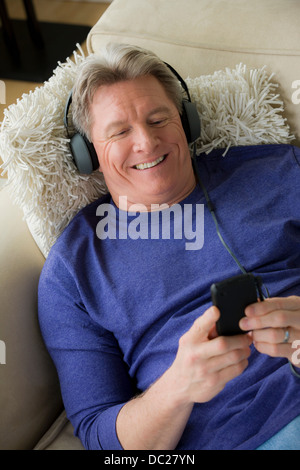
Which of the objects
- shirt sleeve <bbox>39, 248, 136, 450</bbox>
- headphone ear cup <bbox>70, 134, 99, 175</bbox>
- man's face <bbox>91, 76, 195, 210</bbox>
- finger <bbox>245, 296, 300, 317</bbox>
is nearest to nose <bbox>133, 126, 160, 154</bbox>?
man's face <bbox>91, 76, 195, 210</bbox>

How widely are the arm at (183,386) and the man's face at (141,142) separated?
457 millimetres

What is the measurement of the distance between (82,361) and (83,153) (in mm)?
457

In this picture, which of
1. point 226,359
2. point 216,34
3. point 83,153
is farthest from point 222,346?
point 216,34

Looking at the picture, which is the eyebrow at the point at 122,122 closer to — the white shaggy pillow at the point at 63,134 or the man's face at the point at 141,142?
the man's face at the point at 141,142

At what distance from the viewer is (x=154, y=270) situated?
123 cm

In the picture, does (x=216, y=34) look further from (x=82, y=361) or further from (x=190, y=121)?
(x=82, y=361)

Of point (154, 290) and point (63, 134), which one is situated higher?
point (63, 134)

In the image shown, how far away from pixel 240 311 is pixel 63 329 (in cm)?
46

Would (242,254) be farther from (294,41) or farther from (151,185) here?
(294,41)

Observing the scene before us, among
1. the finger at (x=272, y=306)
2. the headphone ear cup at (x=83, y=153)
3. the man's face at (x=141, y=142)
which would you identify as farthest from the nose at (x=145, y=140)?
the finger at (x=272, y=306)

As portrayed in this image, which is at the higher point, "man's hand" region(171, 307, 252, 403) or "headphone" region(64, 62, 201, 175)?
"headphone" region(64, 62, 201, 175)

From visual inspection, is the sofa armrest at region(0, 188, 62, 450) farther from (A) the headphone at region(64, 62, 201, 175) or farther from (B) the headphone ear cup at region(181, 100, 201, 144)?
(B) the headphone ear cup at region(181, 100, 201, 144)

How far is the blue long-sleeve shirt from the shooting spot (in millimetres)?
1099

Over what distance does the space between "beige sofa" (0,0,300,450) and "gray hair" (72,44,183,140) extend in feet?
0.67
